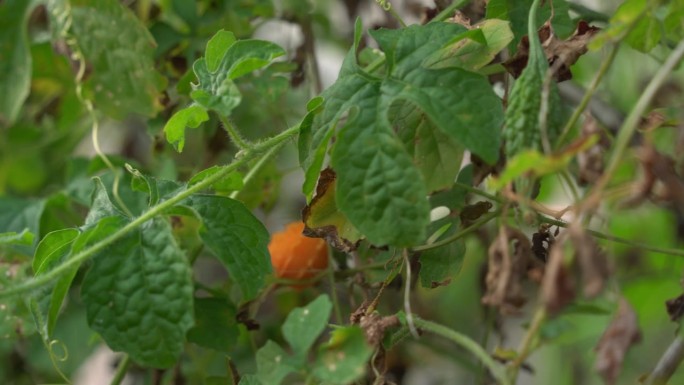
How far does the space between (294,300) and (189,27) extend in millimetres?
430

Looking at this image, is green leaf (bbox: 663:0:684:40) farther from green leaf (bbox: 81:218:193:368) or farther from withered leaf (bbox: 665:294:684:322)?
green leaf (bbox: 81:218:193:368)

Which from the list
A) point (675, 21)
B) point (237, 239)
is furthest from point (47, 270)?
point (675, 21)

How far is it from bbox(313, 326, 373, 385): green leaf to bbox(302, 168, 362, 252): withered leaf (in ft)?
0.57

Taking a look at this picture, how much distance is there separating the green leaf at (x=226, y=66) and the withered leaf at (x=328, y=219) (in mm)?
120

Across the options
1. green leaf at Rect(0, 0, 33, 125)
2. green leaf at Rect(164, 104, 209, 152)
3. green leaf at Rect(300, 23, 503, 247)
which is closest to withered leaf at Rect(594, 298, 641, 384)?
green leaf at Rect(300, 23, 503, 247)

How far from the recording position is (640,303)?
126 cm

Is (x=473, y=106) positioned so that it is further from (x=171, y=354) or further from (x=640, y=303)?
(x=640, y=303)

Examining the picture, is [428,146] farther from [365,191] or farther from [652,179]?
[652,179]

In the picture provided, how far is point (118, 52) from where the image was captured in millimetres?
1060

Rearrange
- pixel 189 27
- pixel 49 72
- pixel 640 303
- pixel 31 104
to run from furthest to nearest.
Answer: pixel 31 104 < pixel 49 72 < pixel 640 303 < pixel 189 27

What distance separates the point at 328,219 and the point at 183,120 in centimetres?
15

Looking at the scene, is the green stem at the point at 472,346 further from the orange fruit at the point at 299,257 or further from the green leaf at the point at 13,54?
the green leaf at the point at 13,54

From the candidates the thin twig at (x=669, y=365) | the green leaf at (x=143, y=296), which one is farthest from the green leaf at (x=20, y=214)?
the thin twig at (x=669, y=365)

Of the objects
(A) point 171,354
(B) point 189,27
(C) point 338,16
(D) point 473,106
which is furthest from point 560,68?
(C) point 338,16
